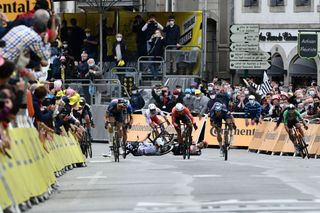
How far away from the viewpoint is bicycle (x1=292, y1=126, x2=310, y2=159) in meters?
37.9

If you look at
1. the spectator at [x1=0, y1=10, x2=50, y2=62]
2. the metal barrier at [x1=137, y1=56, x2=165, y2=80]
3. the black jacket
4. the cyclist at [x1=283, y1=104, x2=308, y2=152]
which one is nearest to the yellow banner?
Result: the spectator at [x1=0, y1=10, x2=50, y2=62]

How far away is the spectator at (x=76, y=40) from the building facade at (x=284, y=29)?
1596 centimetres

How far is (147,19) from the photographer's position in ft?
173

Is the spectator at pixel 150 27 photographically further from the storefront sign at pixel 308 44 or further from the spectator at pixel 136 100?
the storefront sign at pixel 308 44

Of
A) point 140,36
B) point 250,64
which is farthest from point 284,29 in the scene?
point 250,64

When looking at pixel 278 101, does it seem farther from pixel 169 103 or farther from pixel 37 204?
pixel 37 204

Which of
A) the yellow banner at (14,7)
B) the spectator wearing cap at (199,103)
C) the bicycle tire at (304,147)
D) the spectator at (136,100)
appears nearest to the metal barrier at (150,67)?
the spectator at (136,100)

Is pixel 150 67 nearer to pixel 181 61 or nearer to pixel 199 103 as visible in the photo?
pixel 181 61

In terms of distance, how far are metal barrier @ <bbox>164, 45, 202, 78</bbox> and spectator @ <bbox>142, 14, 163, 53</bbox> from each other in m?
0.90

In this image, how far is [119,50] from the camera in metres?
51.4

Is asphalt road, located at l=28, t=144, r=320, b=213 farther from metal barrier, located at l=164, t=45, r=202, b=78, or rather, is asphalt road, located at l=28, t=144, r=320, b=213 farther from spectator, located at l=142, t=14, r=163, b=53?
spectator, located at l=142, t=14, r=163, b=53

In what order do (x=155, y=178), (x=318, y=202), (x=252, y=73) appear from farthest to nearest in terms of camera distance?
(x=252, y=73) → (x=155, y=178) → (x=318, y=202)

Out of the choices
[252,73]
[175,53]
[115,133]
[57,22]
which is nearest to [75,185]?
[57,22]

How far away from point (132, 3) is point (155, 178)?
33.5 meters
